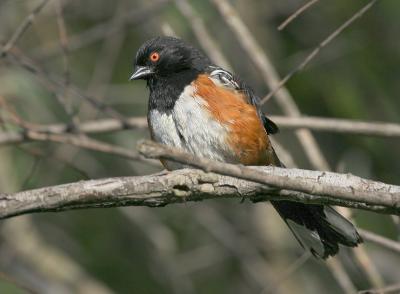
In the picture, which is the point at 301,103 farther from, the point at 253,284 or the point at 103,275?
the point at 103,275

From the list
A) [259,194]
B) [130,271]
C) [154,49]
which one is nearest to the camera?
[259,194]

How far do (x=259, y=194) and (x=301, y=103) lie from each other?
3742mm

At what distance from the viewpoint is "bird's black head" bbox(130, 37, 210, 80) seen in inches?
171

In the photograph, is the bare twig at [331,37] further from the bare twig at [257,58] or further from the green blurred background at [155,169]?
the green blurred background at [155,169]

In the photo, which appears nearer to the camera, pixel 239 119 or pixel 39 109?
pixel 239 119

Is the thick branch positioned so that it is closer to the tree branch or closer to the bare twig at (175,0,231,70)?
the tree branch

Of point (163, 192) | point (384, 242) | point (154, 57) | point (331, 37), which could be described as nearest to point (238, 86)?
point (154, 57)

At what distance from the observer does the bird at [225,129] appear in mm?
3697

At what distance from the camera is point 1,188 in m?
5.56

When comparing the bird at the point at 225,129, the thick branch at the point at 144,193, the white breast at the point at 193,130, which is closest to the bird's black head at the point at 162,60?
the bird at the point at 225,129

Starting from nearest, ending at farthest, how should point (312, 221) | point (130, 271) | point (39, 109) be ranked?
point (312, 221) → point (39, 109) → point (130, 271)

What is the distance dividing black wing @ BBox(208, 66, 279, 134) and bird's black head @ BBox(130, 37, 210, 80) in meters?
0.21

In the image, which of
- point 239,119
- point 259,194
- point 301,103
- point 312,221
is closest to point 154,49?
point 239,119

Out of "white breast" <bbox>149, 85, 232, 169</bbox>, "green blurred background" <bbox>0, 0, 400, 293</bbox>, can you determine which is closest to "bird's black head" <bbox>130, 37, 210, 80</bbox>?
"white breast" <bbox>149, 85, 232, 169</bbox>
